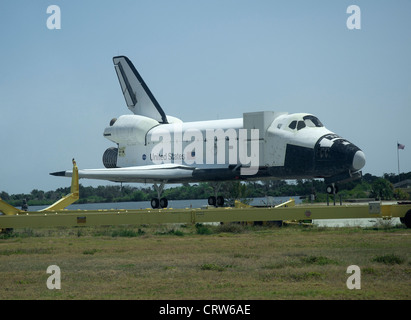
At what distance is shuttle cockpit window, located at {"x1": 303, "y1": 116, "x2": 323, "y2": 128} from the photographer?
77.8 feet

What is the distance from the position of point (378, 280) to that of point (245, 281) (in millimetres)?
2222

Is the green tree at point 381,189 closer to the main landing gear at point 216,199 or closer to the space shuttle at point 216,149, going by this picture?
the space shuttle at point 216,149

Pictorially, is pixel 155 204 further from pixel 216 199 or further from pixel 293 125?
pixel 293 125

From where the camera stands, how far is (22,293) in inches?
391

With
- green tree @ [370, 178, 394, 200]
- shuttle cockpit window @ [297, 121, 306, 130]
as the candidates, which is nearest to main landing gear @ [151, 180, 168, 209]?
shuttle cockpit window @ [297, 121, 306, 130]

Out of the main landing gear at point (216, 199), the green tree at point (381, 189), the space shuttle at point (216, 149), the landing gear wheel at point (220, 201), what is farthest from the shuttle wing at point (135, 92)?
the green tree at point (381, 189)

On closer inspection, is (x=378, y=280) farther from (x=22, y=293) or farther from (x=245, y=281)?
(x=22, y=293)

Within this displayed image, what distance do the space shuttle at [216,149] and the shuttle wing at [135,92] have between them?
5 centimetres

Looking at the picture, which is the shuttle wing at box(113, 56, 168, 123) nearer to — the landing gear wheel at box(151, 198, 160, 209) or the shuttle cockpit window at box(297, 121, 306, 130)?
the landing gear wheel at box(151, 198, 160, 209)

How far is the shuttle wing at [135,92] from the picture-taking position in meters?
31.5

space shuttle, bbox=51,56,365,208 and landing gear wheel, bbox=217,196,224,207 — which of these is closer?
space shuttle, bbox=51,56,365,208

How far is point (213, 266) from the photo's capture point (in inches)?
476

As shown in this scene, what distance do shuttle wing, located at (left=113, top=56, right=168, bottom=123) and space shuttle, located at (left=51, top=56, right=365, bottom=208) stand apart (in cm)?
5
